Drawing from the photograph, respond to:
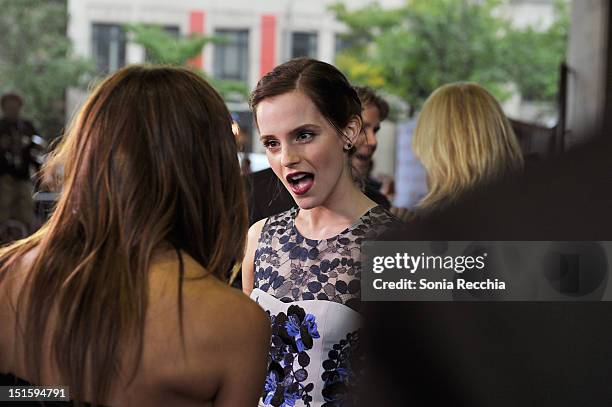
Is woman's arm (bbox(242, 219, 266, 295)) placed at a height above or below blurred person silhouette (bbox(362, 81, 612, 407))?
below

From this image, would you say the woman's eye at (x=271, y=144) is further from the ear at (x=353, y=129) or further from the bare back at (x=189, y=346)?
the bare back at (x=189, y=346)

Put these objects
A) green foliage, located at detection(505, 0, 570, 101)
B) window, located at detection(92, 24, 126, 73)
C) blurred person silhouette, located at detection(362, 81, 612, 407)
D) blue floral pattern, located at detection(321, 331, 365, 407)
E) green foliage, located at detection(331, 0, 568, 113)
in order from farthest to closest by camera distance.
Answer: window, located at detection(92, 24, 126, 73)
green foliage, located at detection(505, 0, 570, 101)
green foliage, located at detection(331, 0, 568, 113)
blue floral pattern, located at detection(321, 331, 365, 407)
blurred person silhouette, located at detection(362, 81, 612, 407)

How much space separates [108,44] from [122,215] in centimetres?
2182

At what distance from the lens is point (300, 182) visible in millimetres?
1165

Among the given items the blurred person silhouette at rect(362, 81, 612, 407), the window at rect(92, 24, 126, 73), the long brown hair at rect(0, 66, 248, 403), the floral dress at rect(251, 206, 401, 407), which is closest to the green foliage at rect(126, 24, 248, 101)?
the window at rect(92, 24, 126, 73)

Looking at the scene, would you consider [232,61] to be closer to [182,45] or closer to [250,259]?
[182,45]

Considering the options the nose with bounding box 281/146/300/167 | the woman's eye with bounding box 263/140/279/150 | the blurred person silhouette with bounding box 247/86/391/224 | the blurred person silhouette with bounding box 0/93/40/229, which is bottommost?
the blurred person silhouette with bounding box 0/93/40/229

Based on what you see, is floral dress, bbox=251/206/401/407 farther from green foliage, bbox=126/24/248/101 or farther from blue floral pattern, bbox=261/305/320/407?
green foliage, bbox=126/24/248/101

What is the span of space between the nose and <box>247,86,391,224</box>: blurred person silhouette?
0.52ft

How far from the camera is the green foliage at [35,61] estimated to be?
62.4 feet

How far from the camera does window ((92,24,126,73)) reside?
71.2 ft

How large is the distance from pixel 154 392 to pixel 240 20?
22546 millimetres

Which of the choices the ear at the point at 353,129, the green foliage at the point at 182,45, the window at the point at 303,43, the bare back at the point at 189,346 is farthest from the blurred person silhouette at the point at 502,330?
the window at the point at 303,43

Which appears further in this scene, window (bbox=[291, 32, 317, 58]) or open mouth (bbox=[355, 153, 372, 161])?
window (bbox=[291, 32, 317, 58])
